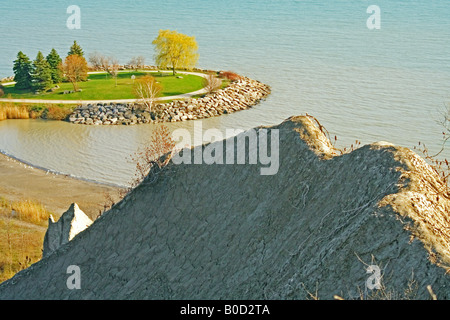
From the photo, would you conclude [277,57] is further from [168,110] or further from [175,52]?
[168,110]

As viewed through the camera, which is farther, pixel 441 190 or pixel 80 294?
pixel 80 294

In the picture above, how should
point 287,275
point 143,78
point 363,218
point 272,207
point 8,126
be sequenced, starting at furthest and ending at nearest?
point 143,78 → point 8,126 → point 272,207 → point 287,275 → point 363,218

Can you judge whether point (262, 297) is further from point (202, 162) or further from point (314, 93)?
point (314, 93)

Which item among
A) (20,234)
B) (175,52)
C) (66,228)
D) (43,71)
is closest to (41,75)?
(43,71)

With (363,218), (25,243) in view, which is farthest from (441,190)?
(25,243)

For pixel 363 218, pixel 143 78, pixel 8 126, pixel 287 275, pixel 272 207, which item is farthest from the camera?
pixel 143 78

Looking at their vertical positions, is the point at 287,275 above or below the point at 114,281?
above

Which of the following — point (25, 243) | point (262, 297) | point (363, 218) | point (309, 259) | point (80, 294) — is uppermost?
point (363, 218)

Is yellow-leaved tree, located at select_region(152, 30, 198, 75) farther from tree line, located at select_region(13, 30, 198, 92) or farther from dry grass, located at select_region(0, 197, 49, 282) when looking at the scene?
dry grass, located at select_region(0, 197, 49, 282)

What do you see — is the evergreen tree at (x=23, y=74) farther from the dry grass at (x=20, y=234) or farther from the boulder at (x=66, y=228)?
the boulder at (x=66, y=228)
